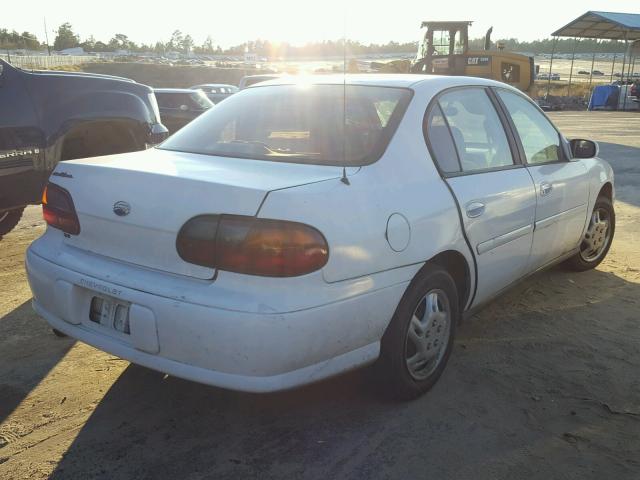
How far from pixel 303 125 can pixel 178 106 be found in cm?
1301

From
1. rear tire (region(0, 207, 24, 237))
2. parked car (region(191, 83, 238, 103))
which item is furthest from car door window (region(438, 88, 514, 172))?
parked car (region(191, 83, 238, 103))

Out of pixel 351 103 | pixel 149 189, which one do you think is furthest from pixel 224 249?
pixel 351 103

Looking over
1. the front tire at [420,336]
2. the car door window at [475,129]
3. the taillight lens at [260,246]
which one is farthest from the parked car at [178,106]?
the taillight lens at [260,246]

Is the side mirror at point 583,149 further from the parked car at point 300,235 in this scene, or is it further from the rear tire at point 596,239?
the parked car at point 300,235

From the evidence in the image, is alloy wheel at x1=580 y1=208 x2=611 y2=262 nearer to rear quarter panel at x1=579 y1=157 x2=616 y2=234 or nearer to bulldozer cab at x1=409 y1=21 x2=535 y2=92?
rear quarter panel at x1=579 y1=157 x2=616 y2=234

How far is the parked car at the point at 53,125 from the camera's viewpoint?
4922mm

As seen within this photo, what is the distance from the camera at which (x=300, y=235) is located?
231 cm

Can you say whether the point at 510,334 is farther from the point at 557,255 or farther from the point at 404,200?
the point at 404,200

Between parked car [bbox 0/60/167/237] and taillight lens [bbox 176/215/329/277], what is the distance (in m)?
3.29

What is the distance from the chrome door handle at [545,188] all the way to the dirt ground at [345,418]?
87 cm

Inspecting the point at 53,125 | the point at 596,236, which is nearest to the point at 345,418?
the point at 596,236

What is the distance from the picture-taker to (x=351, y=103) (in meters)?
3.25

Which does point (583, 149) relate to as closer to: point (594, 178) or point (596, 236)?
point (594, 178)

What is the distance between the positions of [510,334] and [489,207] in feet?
3.24
